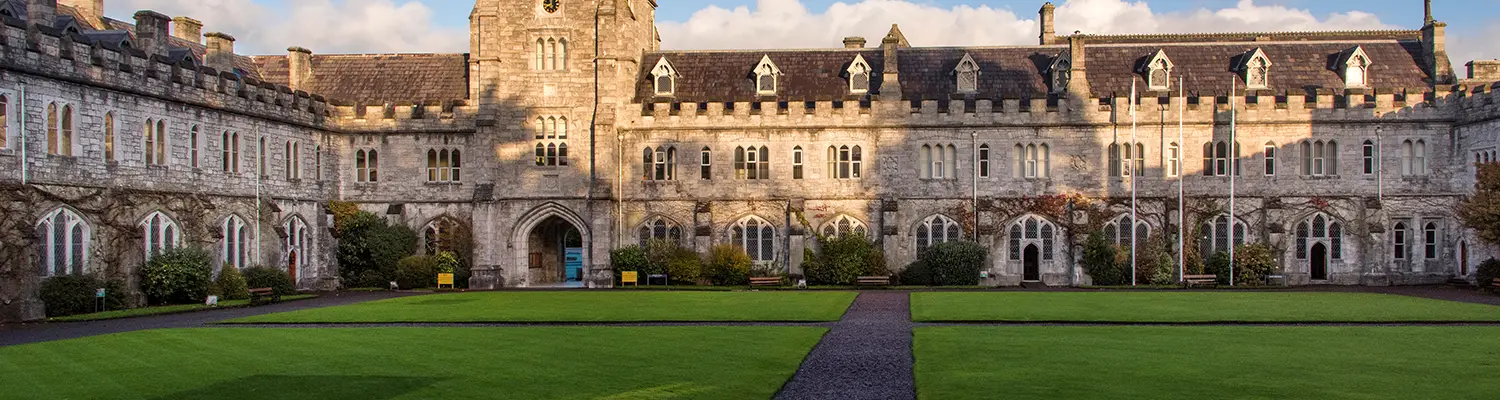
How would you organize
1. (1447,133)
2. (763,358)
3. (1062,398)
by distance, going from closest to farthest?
(1062,398) → (763,358) → (1447,133)

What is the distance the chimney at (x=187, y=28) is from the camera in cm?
4947

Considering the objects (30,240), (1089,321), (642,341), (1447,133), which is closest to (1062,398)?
(642,341)

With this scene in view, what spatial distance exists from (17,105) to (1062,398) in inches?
1055

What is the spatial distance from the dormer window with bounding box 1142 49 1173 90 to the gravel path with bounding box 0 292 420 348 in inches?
1172

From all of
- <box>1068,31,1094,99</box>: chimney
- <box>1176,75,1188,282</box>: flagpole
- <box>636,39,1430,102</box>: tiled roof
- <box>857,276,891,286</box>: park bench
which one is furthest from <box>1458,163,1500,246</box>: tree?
<box>857,276,891,286</box>: park bench

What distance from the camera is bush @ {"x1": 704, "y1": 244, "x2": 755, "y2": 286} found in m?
45.8

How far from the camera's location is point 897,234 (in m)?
46.9

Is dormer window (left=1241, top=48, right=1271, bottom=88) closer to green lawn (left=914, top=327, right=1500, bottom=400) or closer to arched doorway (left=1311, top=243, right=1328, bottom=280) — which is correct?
arched doorway (left=1311, top=243, right=1328, bottom=280)

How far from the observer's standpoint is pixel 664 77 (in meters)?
49.8

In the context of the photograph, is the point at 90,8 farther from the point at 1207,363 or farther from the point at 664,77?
the point at 1207,363

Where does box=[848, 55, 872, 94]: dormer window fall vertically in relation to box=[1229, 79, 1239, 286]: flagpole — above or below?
above

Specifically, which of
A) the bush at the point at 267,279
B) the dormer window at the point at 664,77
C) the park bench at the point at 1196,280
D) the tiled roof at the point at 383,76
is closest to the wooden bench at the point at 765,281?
the dormer window at the point at 664,77

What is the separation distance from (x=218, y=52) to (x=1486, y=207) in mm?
41866

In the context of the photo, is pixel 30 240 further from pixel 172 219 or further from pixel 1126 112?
pixel 1126 112
